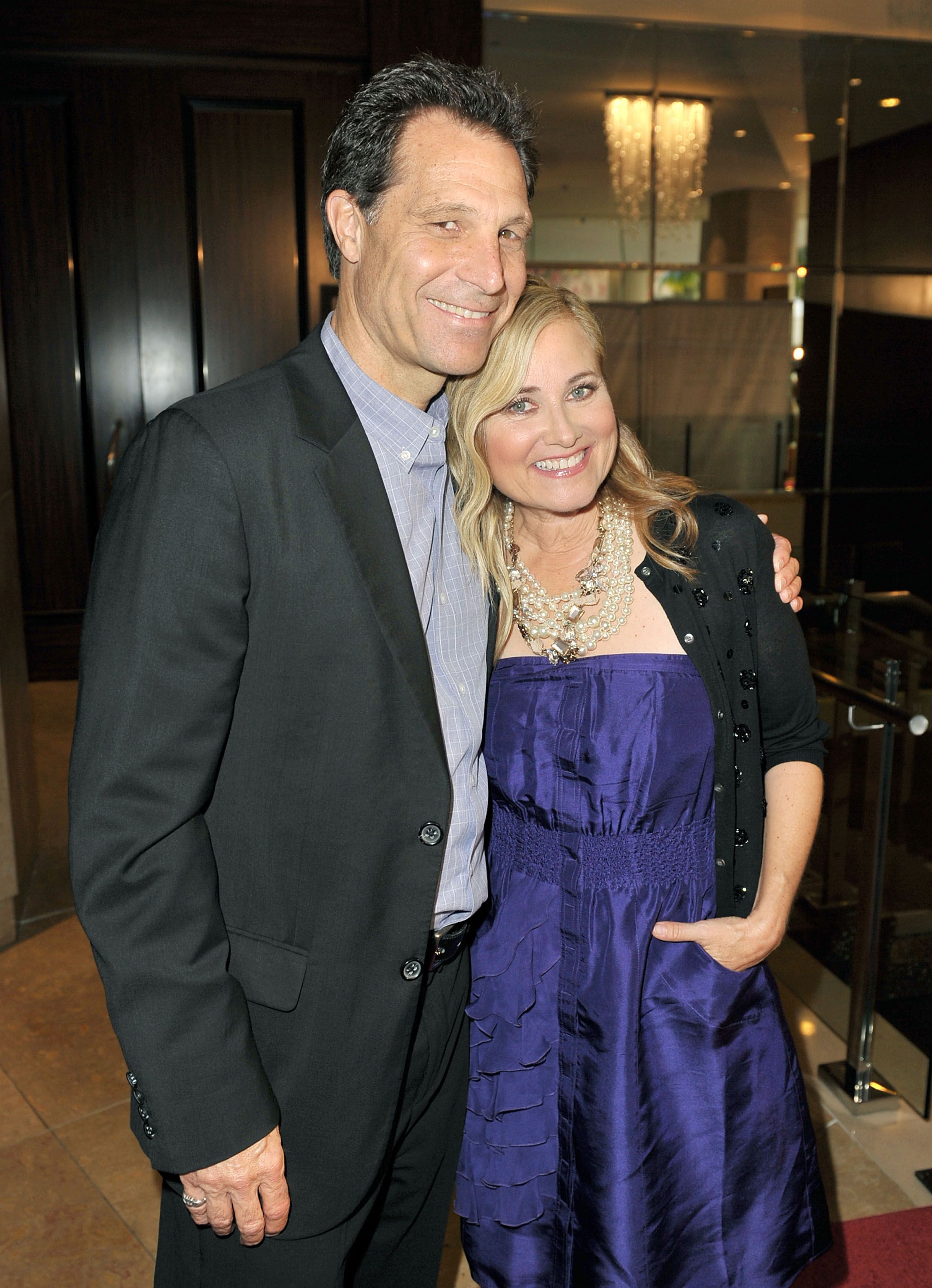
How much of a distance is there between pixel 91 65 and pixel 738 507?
4.16 meters

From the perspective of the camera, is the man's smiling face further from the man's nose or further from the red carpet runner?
the red carpet runner

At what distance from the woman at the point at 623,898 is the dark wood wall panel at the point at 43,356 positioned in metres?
3.96

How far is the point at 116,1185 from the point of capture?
7.85 ft

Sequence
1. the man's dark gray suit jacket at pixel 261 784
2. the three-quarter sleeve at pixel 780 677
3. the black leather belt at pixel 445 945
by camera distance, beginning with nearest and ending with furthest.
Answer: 1. the man's dark gray suit jacket at pixel 261 784
2. the black leather belt at pixel 445 945
3. the three-quarter sleeve at pixel 780 677

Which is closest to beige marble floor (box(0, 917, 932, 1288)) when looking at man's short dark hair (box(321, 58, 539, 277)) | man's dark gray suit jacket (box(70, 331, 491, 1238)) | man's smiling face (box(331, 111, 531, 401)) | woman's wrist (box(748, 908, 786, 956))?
woman's wrist (box(748, 908, 786, 956))

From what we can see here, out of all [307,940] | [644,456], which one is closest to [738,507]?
[644,456]

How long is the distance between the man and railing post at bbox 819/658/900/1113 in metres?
1.54

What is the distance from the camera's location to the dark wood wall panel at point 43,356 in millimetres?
4816

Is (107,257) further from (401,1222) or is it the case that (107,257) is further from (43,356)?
(401,1222)

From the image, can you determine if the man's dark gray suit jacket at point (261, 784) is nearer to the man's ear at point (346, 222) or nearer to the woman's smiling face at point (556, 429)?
the man's ear at point (346, 222)

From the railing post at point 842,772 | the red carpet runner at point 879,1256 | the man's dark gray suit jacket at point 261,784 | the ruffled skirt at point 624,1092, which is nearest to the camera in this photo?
the man's dark gray suit jacket at point 261,784

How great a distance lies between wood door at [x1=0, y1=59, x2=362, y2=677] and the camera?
→ 4715 millimetres

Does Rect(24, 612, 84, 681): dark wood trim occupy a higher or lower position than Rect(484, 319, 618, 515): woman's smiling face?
lower

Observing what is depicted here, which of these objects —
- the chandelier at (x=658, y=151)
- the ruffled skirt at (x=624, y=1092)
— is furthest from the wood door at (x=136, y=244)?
the ruffled skirt at (x=624, y=1092)
